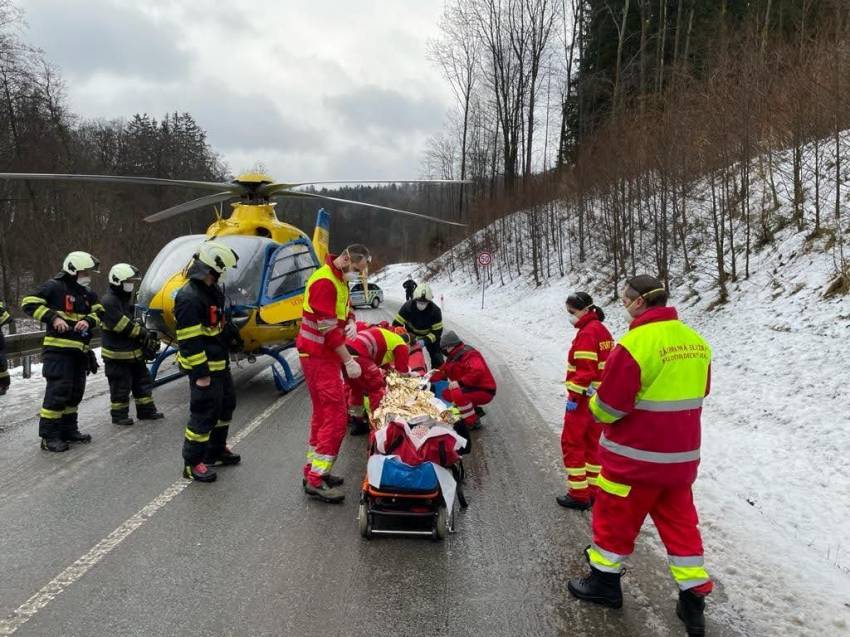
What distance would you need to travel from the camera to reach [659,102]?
674 inches

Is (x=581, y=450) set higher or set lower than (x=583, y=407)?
lower

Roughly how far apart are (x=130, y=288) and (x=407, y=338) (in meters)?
3.58

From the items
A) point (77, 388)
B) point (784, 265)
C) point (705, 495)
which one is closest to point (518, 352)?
point (784, 265)

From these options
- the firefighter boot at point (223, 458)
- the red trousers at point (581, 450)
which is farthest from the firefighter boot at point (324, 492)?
the red trousers at point (581, 450)

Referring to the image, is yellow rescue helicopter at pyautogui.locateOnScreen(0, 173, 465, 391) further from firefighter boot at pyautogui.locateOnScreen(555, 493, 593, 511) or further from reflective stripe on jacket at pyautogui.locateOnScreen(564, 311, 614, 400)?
firefighter boot at pyautogui.locateOnScreen(555, 493, 593, 511)

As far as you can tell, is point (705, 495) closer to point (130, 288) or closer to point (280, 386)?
point (280, 386)

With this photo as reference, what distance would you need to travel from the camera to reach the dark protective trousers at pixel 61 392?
5652mm

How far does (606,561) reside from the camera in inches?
120

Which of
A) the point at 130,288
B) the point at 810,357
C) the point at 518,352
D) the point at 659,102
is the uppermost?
the point at 659,102

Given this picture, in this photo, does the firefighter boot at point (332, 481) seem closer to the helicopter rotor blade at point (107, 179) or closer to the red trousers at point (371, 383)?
the red trousers at point (371, 383)

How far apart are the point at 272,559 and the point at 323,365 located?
160 cm

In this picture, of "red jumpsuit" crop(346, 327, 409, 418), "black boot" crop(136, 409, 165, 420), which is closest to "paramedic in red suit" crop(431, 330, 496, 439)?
"red jumpsuit" crop(346, 327, 409, 418)

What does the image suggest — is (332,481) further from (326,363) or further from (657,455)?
(657,455)

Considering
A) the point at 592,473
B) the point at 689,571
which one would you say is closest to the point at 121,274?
the point at 592,473
